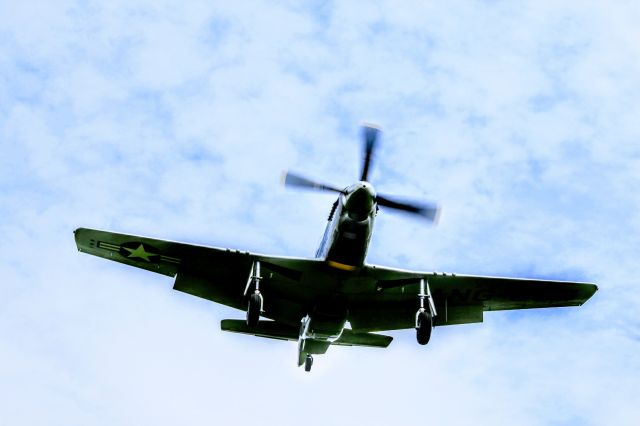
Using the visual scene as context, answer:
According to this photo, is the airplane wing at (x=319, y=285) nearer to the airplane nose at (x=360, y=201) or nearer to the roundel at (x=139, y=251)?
the roundel at (x=139, y=251)

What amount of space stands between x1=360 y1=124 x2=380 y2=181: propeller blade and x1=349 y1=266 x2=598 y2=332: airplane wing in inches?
151

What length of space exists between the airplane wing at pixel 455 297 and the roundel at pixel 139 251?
6.66 metres

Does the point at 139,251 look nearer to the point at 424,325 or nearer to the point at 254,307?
the point at 254,307

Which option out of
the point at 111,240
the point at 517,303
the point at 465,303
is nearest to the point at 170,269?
the point at 111,240

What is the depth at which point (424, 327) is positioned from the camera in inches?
930

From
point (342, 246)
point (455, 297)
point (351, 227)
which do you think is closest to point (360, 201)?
point (351, 227)

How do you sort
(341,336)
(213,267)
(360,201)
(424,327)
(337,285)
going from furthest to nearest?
(341,336), (213,267), (337,285), (424,327), (360,201)

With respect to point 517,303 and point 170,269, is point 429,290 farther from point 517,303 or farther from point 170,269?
point 170,269

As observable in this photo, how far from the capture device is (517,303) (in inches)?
1078

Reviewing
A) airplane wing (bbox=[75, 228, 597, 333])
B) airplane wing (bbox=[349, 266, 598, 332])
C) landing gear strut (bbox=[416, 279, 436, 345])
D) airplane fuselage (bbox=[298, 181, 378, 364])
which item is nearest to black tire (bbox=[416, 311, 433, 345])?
landing gear strut (bbox=[416, 279, 436, 345])

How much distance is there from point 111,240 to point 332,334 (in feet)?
25.5

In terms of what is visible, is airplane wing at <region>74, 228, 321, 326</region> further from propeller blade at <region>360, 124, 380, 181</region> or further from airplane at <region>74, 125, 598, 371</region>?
propeller blade at <region>360, 124, 380, 181</region>

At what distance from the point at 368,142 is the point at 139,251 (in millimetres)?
7943

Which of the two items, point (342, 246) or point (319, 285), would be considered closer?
point (342, 246)
